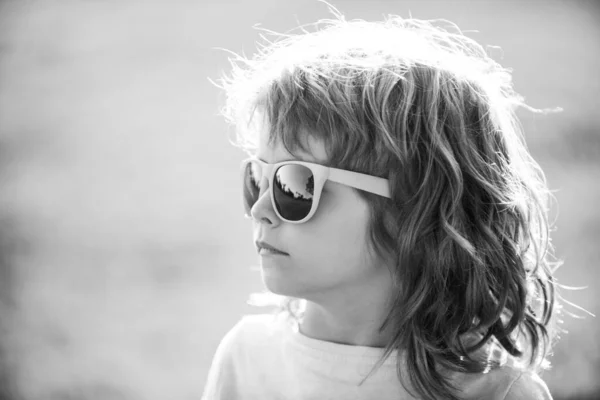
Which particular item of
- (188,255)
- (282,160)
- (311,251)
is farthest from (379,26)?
(188,255)

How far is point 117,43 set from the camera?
17.2 ft

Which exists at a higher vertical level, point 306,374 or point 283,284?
point 283,284

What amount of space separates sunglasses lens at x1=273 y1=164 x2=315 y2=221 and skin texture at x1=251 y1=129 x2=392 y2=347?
0.03 metres

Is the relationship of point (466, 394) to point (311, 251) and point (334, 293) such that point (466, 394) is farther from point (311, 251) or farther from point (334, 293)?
point (311, 251)

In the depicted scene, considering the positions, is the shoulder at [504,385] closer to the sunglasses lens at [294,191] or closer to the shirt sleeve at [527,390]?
the shirt sleeve at [527,390]

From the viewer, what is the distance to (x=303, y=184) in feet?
5.30

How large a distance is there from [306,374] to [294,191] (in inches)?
19.0

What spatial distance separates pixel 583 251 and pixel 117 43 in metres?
3.73

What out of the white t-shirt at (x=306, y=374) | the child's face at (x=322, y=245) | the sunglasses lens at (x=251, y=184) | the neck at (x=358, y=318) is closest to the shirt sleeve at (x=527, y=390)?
the white t-shirt at (x=306, y=374)

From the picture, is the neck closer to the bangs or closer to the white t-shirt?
the white t-shirt

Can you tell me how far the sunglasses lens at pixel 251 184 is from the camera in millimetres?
1778

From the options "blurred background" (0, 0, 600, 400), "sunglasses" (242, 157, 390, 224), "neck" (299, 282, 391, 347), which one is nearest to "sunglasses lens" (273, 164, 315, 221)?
"sunglasses" (242, 157, 390, 224)

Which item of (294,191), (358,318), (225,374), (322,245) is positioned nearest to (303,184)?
(294,191)

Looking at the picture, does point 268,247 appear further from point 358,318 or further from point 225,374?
point 225,374
